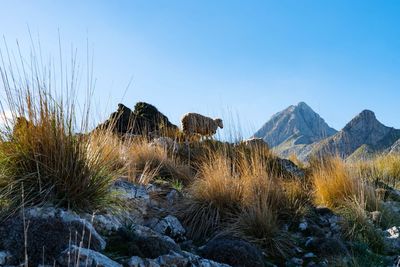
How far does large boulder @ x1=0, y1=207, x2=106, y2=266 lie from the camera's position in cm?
292

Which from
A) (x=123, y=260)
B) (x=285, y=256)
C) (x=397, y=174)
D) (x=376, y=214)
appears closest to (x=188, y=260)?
(x=123, y=260)

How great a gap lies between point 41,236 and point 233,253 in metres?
1.76

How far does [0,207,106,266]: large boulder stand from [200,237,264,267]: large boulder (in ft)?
3.80

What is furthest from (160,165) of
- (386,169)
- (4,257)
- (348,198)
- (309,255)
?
(386,169)

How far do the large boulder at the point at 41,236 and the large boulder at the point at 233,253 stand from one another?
3.80ft

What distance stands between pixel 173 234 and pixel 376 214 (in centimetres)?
329

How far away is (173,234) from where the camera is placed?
4.96 meters

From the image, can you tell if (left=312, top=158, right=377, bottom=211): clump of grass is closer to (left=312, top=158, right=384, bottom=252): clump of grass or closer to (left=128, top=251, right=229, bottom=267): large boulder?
(left=312, top=158, right=384, bottom=252): clump of grass

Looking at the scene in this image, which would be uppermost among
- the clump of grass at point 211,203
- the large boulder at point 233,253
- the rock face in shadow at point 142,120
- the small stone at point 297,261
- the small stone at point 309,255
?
the rock face in shadow at point 142,120

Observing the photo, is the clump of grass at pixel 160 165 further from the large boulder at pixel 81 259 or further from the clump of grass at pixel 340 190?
the large boulder at pixel 81 259

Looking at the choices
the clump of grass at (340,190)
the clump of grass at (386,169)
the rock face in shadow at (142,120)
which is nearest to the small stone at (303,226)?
the clump of grass at (340,190)

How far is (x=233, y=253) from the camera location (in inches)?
159

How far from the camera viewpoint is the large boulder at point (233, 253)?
13.1 feet

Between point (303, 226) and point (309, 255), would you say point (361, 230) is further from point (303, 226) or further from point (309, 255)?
point (309, 255)
